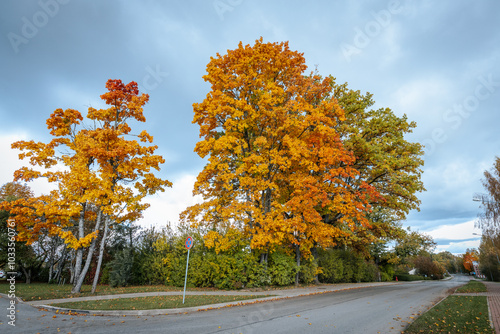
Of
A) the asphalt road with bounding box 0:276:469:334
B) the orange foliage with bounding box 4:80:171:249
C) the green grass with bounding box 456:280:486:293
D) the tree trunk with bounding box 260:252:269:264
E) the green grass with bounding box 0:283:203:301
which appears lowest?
the green grass with bounding box 456:280:486:293

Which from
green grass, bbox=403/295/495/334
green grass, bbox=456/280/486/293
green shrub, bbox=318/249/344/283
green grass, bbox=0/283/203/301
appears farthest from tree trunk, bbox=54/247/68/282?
green grass, bbox=456/280/486/293

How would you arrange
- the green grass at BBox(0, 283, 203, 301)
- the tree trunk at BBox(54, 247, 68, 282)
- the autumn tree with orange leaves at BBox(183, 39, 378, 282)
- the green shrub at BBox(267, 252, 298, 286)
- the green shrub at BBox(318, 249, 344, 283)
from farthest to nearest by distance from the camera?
the green shrub at BBox(318, 249, 344, 283) → the tree trunk at BBox(54, 247, 68, 282) → the green shrub at BBox(267, 252, 298, 286) → the autumn tree with orange leaves at BBox(183, 39, 378, 282) → the green grass at BBox(0, 283, 203, 301)

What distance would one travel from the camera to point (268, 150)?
1588cm

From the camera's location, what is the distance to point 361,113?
19625 millimetres

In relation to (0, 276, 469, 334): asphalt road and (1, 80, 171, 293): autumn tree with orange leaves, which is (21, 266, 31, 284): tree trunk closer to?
(1, 80, 171, 293): autumn tree with orange leaves

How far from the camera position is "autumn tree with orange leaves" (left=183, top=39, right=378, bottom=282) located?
14.3 meters

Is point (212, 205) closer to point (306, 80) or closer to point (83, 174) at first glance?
point (83, 174)

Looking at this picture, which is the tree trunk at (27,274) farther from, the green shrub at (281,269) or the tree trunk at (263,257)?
the green shrub at (281,269)

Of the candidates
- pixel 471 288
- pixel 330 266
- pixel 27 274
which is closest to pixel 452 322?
pixel 330 266

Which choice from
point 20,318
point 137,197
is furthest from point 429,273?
point 20,318

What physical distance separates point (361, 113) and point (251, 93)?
8947 mm

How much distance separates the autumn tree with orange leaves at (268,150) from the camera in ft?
46.9

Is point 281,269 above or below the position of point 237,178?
below

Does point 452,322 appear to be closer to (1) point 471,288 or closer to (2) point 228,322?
(2) point 228,322
